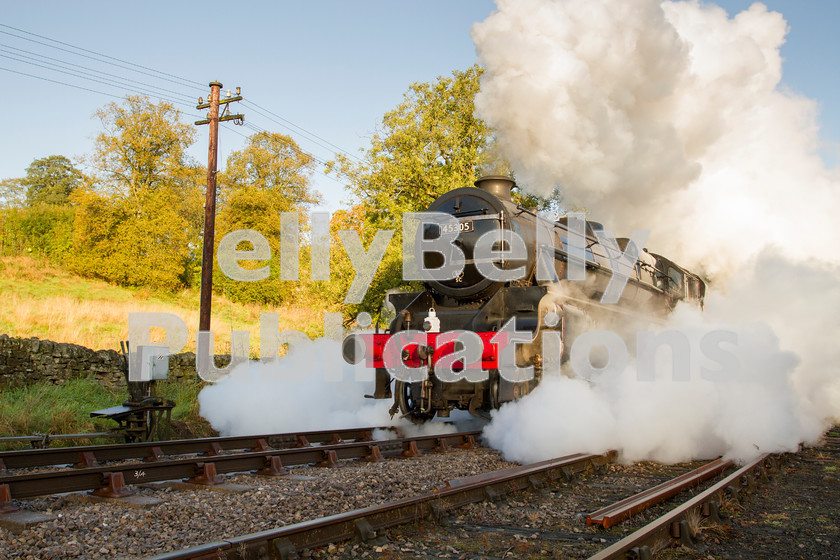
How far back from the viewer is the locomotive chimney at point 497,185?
26.6 feet

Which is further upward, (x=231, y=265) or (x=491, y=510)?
(x=231, y=265)

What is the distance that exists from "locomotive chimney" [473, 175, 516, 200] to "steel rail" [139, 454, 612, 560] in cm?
374

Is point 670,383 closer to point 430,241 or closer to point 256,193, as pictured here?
point 430,241

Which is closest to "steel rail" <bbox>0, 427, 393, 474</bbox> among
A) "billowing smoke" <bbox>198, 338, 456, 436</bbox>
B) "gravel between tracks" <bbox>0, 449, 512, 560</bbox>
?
"gravel between tracks" <bbox>0, 449, 512, 560</bbox>

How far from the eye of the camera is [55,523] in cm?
363

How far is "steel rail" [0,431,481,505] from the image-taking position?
166 inches

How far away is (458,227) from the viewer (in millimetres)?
7711

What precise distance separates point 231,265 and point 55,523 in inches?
816

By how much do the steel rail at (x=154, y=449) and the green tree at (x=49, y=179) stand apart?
128 feet

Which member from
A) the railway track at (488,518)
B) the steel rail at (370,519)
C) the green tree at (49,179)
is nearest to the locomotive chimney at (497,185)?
the railway track at (488,518)

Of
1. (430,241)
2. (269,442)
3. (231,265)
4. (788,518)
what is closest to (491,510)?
(788,518)

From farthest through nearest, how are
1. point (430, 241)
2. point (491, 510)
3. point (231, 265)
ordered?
point (231, 265), point (430, 241), point (491, 510)

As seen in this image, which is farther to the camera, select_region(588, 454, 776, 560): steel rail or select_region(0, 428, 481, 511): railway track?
select_region(0, 428, 481, 511): railway track

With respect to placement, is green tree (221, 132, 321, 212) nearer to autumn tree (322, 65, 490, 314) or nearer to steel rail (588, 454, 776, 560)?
autumn tree (322, 65, 490, 314)
